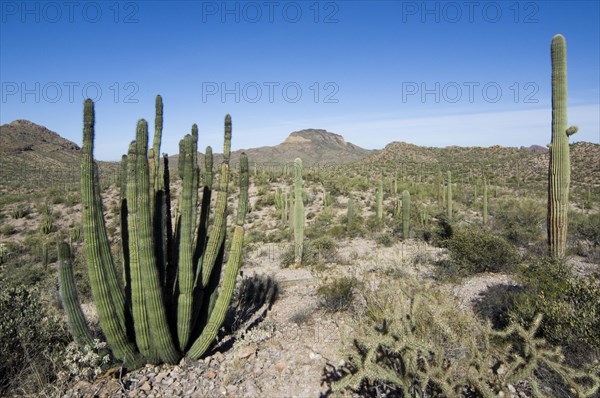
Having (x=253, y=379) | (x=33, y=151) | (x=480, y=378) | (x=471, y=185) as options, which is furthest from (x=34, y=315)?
(x=33, y=151)

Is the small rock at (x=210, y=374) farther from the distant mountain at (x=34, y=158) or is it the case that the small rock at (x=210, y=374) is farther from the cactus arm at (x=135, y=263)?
the distant mountain at (x=34, y=158)

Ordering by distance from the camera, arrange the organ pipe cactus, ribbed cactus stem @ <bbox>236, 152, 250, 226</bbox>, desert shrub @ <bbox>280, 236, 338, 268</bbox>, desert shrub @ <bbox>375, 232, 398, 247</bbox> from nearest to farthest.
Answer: the organ pipe cactus → ribbed cactus stem @ <bbox>236, 152, 250, 226</bbox> → desert shrub @ <bbox>280, 236, 338, 268</bbox> → desert shrub @ <bbox>375, 232, 398, 247</bbox>

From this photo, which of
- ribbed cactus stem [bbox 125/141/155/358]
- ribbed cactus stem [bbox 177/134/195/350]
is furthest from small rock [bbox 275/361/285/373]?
ribbed cactus stem [bbox 125/141/155/358]

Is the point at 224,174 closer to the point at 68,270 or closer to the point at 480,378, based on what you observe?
the point at 68,270

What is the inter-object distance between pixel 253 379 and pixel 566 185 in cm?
751

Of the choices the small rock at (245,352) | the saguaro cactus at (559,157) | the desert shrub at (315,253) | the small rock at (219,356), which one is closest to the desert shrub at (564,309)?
the saguaro cactus at (559,157)

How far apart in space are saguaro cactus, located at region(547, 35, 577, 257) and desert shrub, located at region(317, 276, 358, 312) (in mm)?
4504

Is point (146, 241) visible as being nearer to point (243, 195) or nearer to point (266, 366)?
point (243, 195)

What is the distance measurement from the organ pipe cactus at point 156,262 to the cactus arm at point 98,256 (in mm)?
10

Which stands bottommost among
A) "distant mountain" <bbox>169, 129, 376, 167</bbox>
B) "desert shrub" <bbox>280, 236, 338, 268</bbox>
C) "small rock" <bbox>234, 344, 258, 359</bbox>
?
"small rock" <bbox>234, 344, 258, 359</bbox>

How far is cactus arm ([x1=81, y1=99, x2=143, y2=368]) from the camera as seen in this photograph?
14.0 ft

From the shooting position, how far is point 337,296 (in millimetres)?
7125

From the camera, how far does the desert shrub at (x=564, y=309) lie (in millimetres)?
4617

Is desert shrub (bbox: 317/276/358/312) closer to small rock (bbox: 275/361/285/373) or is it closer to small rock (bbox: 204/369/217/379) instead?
small rock (bbox: 275/361/285/373)
